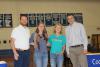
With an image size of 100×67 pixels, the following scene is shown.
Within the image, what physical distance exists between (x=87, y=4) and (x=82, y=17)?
0.66 metres

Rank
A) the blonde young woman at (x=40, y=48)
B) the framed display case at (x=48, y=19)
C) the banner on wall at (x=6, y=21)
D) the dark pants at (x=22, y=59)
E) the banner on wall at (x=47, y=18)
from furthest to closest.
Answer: the framed display case at (x=48, y=19) → the banner on wall at (x=47, y=18) → the banner on wall at (x=6, y=21) → the blonde young woman at (x=40, y=48) → the dark pants at (x=22, y=59)

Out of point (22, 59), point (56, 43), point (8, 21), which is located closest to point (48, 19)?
point (8, 21)

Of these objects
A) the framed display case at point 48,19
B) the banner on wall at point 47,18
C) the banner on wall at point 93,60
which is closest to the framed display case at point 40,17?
the banner on wall at point 47,18

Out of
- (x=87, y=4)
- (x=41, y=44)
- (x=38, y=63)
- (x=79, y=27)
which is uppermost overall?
(x=87, y=4)

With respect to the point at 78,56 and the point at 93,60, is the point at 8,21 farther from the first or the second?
the point at 93,60

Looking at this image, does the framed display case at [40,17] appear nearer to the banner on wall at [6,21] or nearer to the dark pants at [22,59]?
the banner on wall at [6,21]

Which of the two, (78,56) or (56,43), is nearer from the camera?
(56,43)

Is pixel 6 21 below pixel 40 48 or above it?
above

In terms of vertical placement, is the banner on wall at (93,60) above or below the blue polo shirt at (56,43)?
below

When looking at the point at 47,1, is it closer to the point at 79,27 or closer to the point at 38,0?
the point at 38,0

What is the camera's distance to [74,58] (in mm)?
5688

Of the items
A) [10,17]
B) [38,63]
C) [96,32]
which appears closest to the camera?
[38,63]

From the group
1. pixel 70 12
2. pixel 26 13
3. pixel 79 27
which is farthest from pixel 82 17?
pixel 79 27

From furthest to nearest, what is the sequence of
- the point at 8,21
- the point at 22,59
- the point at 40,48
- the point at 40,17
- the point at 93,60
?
the point at 40,17 → the point at 8,21 → the point at 93,60 → the point at 40,48 → the point at 22,59
